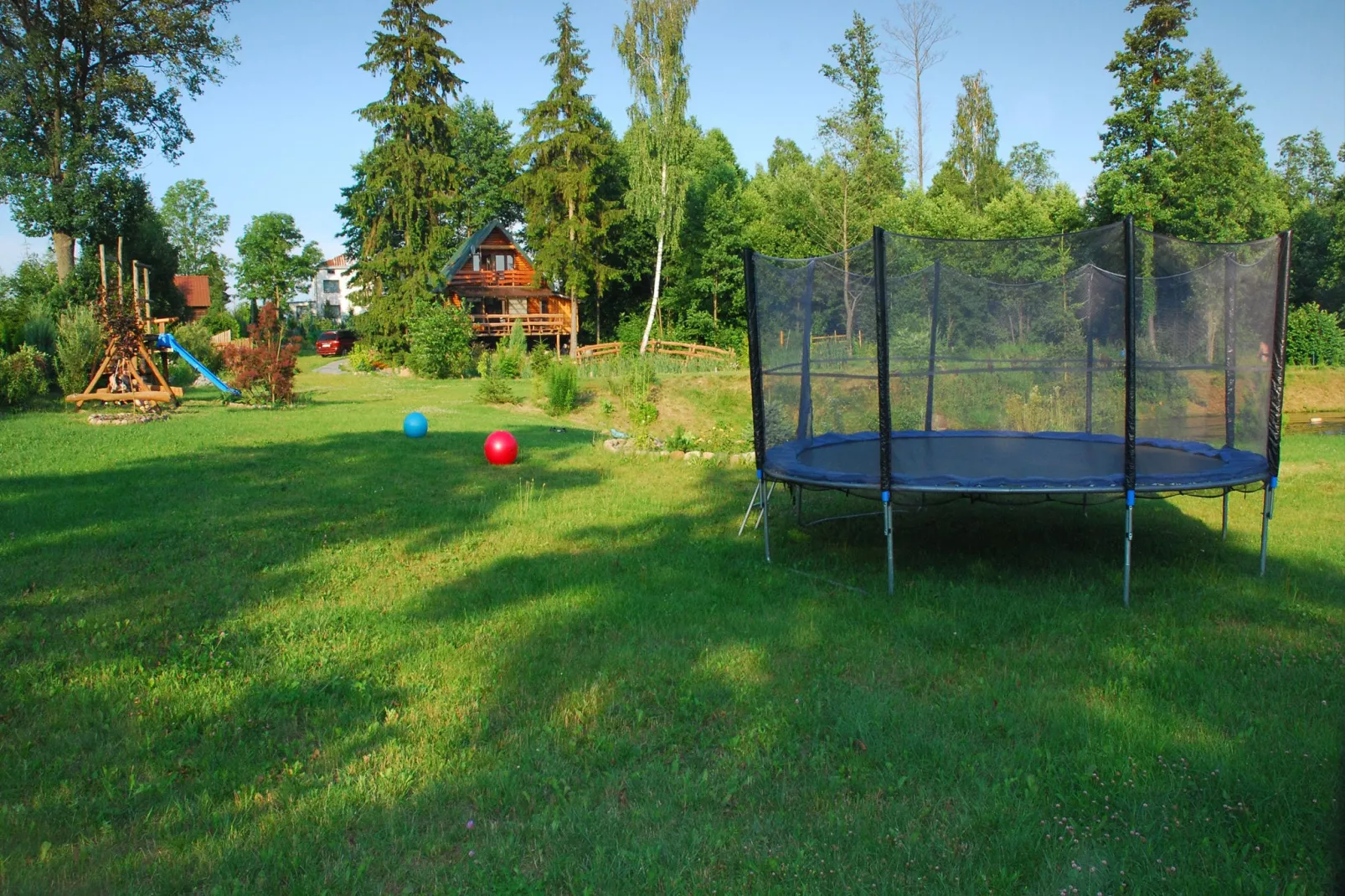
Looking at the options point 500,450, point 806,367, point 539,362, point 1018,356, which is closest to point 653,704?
point 806,367

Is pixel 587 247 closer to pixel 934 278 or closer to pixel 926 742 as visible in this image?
pixel 934 278

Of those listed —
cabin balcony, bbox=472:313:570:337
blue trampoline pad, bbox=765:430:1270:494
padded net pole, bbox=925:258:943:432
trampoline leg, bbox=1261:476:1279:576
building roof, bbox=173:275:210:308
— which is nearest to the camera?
blue trampoline pad, bbox=765:430:1270:494

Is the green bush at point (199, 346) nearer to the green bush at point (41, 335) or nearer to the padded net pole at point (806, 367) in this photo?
the green bush at point (41, 335)

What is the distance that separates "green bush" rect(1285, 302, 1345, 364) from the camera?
2417cm

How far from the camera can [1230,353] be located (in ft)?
21.9

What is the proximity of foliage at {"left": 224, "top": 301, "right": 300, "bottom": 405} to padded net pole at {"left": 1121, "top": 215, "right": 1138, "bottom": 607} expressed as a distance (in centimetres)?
1439

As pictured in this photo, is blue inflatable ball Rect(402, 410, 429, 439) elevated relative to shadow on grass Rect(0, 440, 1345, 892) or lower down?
elevated

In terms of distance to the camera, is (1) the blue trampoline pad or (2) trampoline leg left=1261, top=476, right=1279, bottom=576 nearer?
(1) the blue trampoline pad

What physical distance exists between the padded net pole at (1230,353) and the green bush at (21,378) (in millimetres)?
16575

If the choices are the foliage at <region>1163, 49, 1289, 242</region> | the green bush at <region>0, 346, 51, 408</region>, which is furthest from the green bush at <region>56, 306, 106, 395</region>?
the foliage at <region>1163, 49, 1289, 242</region>

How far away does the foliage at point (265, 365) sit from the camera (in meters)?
16.2

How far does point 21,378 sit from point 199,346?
10.8 m

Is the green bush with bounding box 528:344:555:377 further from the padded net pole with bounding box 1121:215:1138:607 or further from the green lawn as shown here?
the padded net pole with bounding box 1121:215:1138:607

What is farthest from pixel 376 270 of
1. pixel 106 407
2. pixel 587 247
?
pixel 106 407
